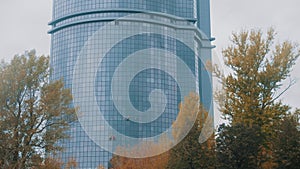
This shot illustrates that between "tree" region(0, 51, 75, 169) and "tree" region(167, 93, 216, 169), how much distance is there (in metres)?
6.00

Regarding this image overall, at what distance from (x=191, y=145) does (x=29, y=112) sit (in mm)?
8590

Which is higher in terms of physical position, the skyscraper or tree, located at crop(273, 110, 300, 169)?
the skyscraper

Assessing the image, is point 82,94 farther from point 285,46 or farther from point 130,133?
point 285,46

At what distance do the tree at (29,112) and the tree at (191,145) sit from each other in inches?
236

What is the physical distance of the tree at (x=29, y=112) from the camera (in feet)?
68.3

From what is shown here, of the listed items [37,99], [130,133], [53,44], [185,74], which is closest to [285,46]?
[37,99]

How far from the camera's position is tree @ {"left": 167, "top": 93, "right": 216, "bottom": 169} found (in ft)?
77.5

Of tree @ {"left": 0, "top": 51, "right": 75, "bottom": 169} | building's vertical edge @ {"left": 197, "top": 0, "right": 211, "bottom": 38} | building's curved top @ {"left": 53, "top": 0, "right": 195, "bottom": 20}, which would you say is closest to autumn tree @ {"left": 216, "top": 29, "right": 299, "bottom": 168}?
tree @ {"left": 0, "top": 51, "right": 75, "bottom": 169}

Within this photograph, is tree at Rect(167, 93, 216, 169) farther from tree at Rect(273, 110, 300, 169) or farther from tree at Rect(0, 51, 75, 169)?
tree at Rect(0, 51, 75, 169)

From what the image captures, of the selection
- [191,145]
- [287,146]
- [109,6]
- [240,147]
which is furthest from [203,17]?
[287,146]

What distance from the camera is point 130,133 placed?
83.5m

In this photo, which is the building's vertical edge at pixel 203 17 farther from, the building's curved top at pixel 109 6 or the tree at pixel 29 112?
the tree at pixel 29 112

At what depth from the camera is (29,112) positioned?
70.5 feet

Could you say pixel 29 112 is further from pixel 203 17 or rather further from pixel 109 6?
pixel 203 17
